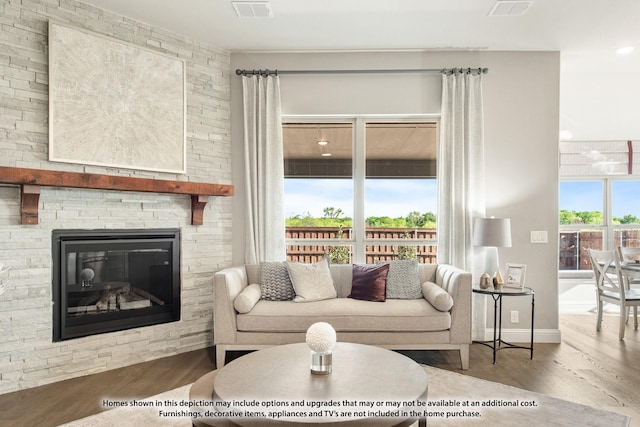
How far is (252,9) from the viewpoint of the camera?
3355 mm

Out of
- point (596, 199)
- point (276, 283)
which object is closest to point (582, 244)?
point (596, 199)

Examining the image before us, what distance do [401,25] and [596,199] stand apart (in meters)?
4.05

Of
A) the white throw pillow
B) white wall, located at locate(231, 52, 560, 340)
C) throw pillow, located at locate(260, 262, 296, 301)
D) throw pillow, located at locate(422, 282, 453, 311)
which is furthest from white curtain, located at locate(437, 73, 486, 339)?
the white throw pillow

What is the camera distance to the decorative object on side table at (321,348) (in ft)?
6.63

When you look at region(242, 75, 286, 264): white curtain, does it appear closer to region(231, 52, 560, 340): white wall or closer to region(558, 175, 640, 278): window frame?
region(231, 52, 560, 340): white wall

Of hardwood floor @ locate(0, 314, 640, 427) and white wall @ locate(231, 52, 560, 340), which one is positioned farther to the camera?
white wall @ locate(231, 52, 560, 340)

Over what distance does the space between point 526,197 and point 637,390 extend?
75.3 inches

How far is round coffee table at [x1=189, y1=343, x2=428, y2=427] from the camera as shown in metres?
1.66

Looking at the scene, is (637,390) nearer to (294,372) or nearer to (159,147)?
(294,372)

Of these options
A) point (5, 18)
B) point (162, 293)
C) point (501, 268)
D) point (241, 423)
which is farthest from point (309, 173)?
point (241, 423)

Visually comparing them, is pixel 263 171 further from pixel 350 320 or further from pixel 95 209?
pixel 350 320

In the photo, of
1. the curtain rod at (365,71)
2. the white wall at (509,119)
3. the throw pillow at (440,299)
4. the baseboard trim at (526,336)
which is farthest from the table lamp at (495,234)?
the curtain rod at (365,71)

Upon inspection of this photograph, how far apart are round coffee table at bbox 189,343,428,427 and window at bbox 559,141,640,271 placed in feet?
15.5

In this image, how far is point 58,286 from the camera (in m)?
3.18
